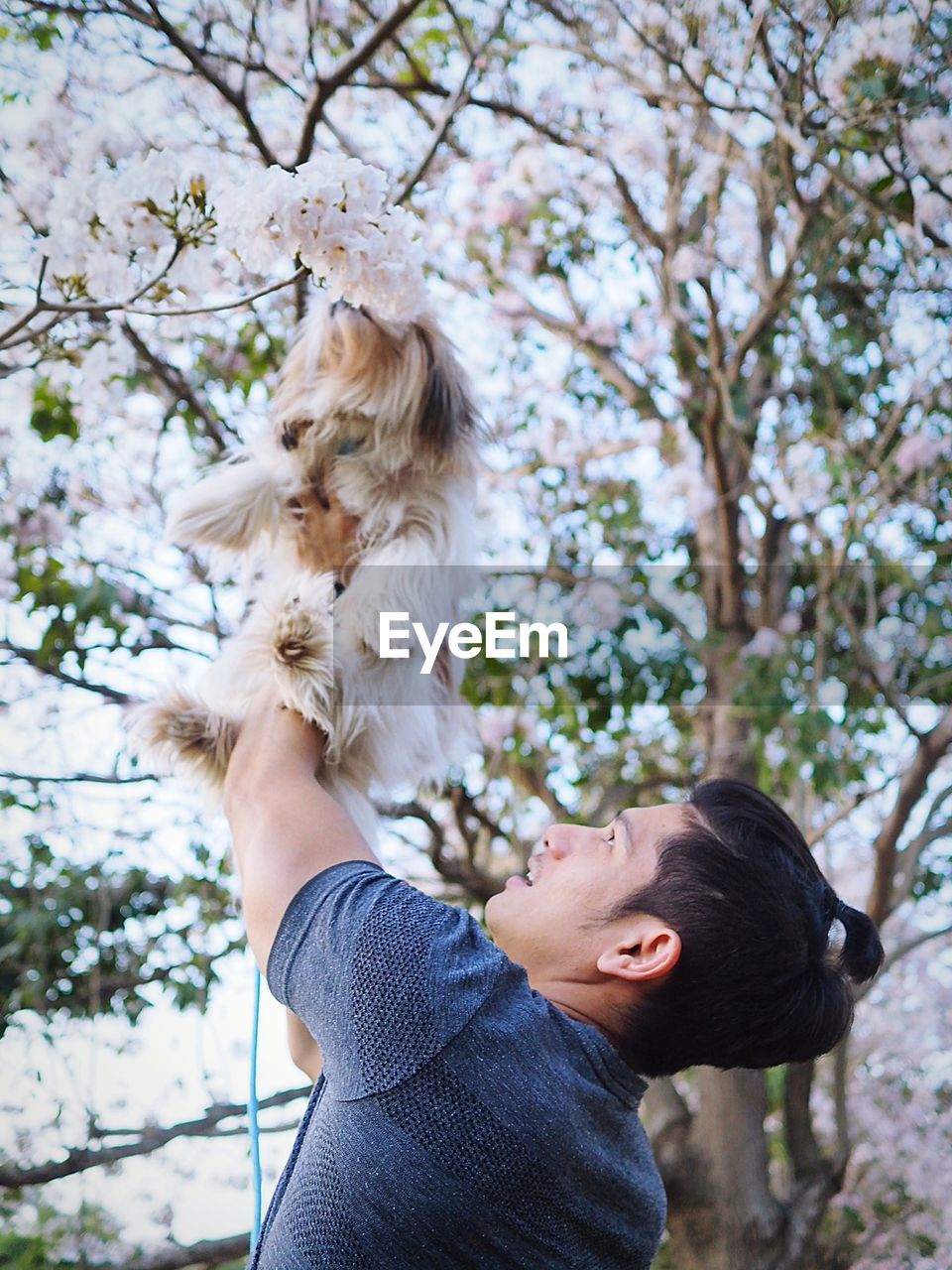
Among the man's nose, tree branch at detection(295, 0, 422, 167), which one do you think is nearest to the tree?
tree branch at detection(295, 0, 422, 167)

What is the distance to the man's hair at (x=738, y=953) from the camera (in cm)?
115

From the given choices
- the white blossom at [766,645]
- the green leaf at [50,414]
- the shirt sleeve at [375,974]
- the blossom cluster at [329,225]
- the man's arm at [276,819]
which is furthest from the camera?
the white blossom at [766,645]

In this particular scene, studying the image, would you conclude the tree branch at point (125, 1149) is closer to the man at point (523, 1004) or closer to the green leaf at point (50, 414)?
the green leaf at point (50, 414)

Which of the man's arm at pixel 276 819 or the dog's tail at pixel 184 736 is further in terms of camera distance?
the dog's tail at pixel 184 736

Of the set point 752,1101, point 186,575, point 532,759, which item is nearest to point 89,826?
point 186,575

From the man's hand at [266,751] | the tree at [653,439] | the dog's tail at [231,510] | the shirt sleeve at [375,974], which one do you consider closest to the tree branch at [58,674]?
the tree at [653,439]

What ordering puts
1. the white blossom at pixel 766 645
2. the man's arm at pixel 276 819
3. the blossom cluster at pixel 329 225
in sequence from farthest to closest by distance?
1. the white blossom at pixel 766 645
2. the blossom cluster at pixel 329 225
3. the man's arm at pixel 276 819

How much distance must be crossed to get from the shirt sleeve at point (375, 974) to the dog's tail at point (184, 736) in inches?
16.8

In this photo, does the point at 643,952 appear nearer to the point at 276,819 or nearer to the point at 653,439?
the point at 276,819

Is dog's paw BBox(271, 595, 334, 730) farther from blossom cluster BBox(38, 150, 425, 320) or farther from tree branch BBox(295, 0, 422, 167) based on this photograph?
tree branch BBox(295, 0, 422, 167)

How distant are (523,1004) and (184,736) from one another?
58 cm

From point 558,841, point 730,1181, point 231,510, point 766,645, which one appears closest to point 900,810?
point 766,645

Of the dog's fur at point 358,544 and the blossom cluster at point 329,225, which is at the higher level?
the blossom cluster at point 329,225

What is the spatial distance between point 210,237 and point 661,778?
8.86 ft
